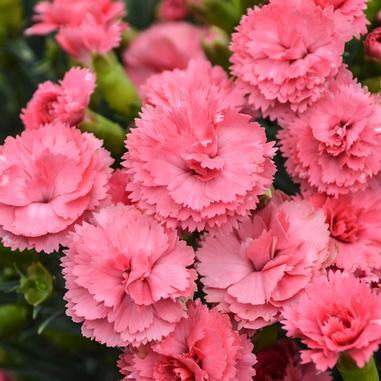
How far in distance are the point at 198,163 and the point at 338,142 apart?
0.11m

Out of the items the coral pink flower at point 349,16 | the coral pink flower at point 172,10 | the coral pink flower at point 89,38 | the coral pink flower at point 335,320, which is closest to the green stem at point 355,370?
the coral pink flower at point 335,320

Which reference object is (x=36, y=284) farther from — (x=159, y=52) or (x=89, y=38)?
(x=159, y=52)

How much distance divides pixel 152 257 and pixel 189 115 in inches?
4.1

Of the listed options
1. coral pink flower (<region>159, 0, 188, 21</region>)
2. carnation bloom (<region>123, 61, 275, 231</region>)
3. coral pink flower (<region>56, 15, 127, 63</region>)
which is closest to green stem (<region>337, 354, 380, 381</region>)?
carnation bloom (<region>123, 61, 275, 231</region>)

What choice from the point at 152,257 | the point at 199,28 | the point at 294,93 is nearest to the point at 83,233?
the point at 152,257

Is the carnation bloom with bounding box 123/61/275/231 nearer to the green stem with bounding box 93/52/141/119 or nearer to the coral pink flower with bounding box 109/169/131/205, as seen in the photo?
the coral pink flower with bounding box 109/169/131/205

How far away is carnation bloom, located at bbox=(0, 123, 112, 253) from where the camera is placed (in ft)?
1.82

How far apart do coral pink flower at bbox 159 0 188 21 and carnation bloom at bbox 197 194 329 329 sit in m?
0.48

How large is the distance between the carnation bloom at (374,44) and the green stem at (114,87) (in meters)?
0.21

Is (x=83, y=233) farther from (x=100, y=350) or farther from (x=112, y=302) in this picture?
(x=100, y=350)

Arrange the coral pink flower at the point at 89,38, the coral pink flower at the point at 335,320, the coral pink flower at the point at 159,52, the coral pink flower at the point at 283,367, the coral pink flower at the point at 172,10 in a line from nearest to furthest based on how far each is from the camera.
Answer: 1. the coral pink flower at the point at 335,320
2. the coral pink flower at the point at 283,367
3. the coral pink flower at the point at 89,38
4. the coral pink flower at the point at 159,52
5. the coral pink flower at the point at 172,10

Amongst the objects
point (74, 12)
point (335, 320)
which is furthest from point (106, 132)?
point (335, 320)

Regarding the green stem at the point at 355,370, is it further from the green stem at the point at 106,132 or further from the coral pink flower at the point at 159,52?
the coral pink flower at the point at 159,52

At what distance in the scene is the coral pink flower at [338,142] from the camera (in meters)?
0.56
